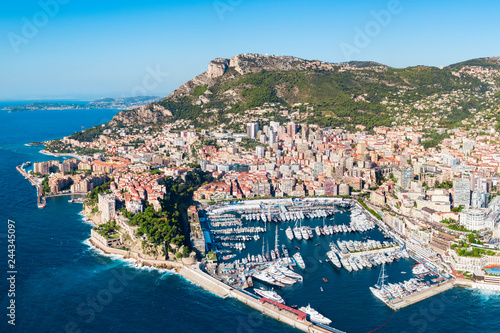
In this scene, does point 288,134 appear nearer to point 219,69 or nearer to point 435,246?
point 219,69

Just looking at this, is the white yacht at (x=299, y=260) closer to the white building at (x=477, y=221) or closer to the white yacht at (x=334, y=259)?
the white yacht at (x=334, y=259)

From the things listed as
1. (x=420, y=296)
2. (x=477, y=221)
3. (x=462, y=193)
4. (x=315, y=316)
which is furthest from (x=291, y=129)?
(x=315, y=316)

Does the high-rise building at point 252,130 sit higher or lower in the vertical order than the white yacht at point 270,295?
higher

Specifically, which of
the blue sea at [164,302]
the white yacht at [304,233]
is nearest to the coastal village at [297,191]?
the white yacht at [304,233]

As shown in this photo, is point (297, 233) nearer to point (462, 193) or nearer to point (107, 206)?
point (107, 206)

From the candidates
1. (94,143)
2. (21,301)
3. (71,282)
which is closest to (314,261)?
(71,282)

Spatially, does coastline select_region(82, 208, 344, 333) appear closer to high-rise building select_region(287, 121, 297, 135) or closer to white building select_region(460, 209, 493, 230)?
white building select_region(460, 209, 493, 230)

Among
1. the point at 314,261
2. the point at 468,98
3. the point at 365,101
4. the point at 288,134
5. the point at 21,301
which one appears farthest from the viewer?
the point at 365,101
